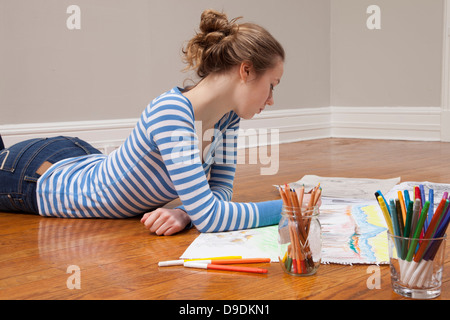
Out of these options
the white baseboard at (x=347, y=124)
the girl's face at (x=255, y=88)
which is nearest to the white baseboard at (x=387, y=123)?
the white baseboard at (x=347, y=124)

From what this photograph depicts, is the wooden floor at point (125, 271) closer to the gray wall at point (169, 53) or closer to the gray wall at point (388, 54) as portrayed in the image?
the gray wall at point (169, 53)

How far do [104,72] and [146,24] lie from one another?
0.37 metres

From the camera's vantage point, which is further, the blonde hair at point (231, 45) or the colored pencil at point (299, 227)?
the blonde hair at point (231, 45)

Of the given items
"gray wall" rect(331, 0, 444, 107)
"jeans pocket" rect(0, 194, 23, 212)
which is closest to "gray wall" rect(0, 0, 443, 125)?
"gray wall" rect(331, 0, 444, 107)

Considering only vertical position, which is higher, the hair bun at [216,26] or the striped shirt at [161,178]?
the hair bun at [216,26]

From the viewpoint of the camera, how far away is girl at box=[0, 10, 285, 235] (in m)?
1.25

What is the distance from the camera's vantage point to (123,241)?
1305 millimetres

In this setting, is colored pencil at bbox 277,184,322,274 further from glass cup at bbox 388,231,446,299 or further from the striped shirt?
the striped shirt

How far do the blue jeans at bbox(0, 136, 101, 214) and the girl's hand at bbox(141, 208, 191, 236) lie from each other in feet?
1.34

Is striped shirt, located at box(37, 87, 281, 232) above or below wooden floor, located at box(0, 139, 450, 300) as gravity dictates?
above

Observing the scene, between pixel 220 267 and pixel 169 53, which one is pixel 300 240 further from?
pixel 169 53

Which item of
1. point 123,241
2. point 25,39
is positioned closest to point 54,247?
point 123,241

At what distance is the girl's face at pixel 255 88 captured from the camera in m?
1.34

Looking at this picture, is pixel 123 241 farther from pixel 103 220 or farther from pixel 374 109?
pixel 374 109
